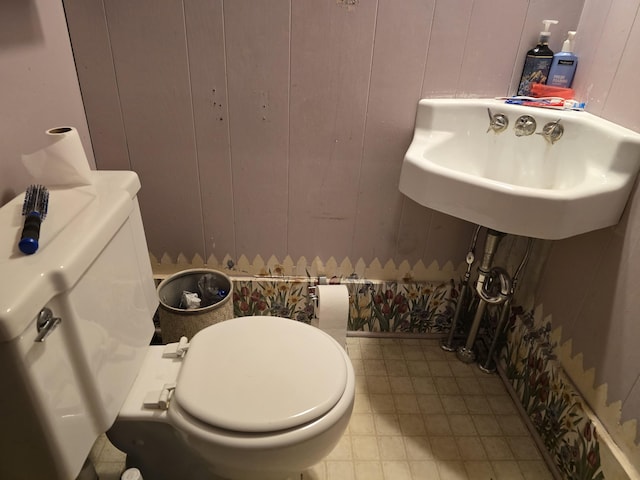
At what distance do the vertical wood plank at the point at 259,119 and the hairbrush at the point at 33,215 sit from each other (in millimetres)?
616

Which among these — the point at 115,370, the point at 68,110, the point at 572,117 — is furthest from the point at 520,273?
the point at 68,110

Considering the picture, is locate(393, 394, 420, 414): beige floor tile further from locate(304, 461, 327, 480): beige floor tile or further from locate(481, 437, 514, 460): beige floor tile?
locate(304, 461, 327, 480): beige floor tile

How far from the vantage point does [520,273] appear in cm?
151

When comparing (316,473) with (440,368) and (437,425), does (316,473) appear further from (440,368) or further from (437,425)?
(440,368)

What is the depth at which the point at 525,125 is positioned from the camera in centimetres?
123

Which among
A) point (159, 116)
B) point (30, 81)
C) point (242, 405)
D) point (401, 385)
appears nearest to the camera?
point (242, 405)

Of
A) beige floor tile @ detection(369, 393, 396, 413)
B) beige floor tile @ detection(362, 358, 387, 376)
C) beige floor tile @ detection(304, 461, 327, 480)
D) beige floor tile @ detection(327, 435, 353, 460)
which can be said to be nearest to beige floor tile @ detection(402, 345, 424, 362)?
beige floor tile @ detection(362, 358, 387, 376)

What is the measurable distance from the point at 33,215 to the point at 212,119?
655 mm

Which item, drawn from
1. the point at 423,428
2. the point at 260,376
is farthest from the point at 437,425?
the point at 260,376

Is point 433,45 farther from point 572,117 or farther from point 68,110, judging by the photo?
point 68,110

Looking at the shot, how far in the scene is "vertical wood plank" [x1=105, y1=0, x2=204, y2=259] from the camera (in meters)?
1.17

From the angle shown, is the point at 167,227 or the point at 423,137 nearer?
the point at 423,137

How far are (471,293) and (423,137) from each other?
26.5 inches

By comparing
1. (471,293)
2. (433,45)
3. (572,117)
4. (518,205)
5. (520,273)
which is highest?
(433,45)
